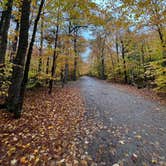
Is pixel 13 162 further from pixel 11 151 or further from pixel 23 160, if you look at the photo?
pixel 11 151

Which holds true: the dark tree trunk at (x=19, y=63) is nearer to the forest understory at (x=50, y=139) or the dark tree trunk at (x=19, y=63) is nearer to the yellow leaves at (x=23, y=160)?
the forest understory at (x=50, y=139)

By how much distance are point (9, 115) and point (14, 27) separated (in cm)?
751

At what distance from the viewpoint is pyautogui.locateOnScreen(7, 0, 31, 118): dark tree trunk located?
15.1ft

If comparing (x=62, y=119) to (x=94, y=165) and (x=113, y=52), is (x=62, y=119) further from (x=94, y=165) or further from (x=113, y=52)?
(x=113, y=52)

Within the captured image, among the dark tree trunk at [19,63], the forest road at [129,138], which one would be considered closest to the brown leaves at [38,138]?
the dark tree trunk at [19,63]

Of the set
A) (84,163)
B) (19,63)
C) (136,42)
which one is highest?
(136,42)

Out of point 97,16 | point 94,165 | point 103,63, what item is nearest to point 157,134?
point 94,165

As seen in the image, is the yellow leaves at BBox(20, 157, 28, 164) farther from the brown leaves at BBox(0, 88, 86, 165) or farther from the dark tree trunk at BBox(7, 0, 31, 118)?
the dark tree trunk at BBox(7, 0, 31, 118)

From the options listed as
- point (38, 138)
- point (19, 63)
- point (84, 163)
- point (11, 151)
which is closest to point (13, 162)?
point (11, 151)

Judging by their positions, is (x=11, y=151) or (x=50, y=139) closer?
(x=11, y=151)

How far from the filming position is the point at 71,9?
16.9ft

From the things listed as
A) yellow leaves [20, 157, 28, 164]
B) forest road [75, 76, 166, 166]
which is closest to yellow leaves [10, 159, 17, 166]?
yellow leaves [20, 157, 28, 164]

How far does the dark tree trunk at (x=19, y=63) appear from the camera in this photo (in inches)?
181

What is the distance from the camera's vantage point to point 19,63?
185 inches
